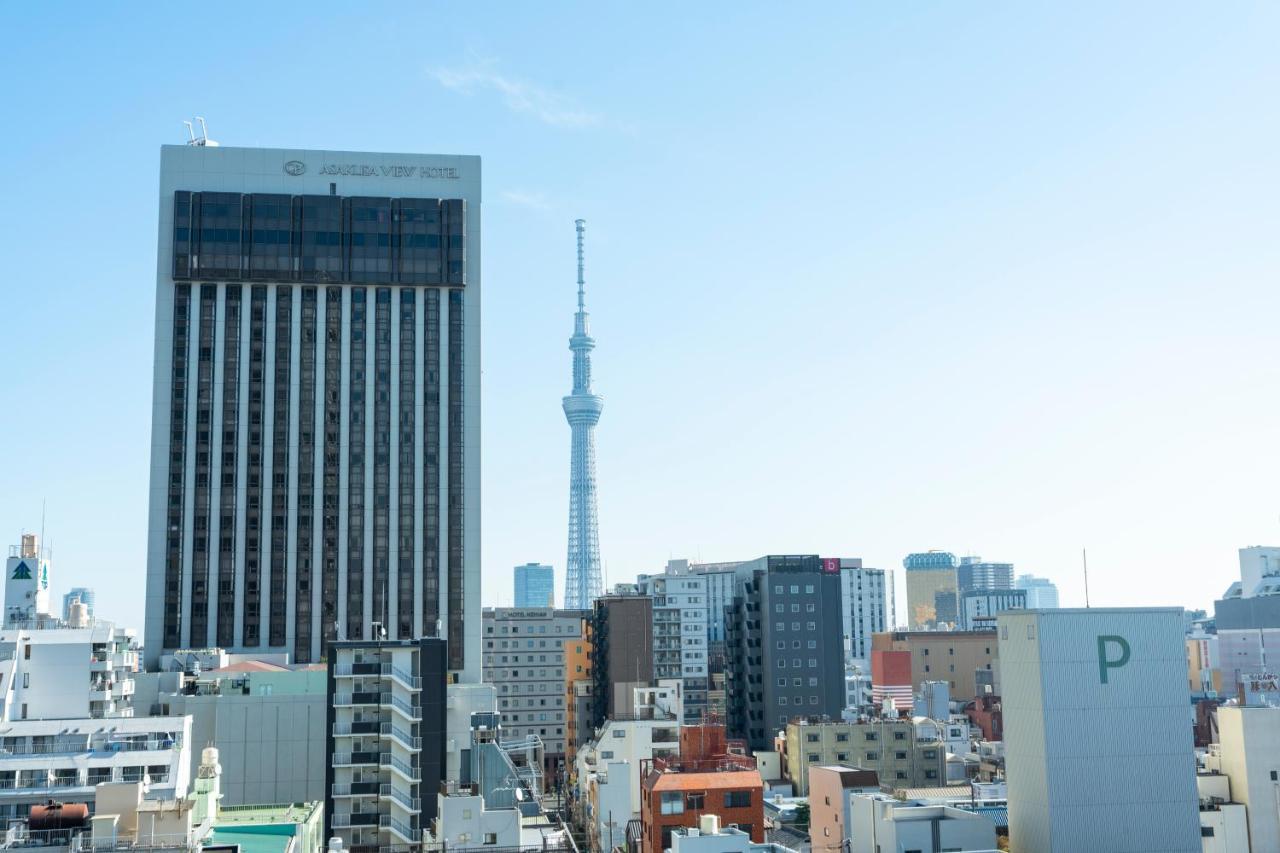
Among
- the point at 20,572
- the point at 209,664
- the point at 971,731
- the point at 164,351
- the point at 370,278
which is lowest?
the point at 971,731

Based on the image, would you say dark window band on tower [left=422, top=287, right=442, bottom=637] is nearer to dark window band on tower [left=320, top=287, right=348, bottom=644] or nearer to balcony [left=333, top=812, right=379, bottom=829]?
dark window band on tower [left=320, top=287, right=348, bottom=644]

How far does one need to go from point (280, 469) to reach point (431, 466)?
13918 mm

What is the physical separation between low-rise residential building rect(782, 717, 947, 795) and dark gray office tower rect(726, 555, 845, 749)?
32.6 metres

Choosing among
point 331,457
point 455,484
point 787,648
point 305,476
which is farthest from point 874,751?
point 305,476

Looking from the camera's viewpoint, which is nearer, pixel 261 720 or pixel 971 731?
pixel 261 720

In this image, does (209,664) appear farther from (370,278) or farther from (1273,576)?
(1273,576)

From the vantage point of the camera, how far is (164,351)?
117500 mm

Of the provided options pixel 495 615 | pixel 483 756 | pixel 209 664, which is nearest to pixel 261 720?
pixel 483 756

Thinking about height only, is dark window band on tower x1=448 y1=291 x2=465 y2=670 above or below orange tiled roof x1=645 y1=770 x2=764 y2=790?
above

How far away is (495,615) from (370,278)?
5437 cm

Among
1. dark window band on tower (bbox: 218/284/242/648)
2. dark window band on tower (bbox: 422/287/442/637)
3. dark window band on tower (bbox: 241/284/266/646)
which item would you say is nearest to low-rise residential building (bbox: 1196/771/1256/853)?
dark window band on tower (bbox: 422/287/442/637)

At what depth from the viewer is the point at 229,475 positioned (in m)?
117

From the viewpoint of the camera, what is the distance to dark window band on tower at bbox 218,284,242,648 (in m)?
114

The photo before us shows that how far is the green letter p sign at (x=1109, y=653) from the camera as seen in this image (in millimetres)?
56438
